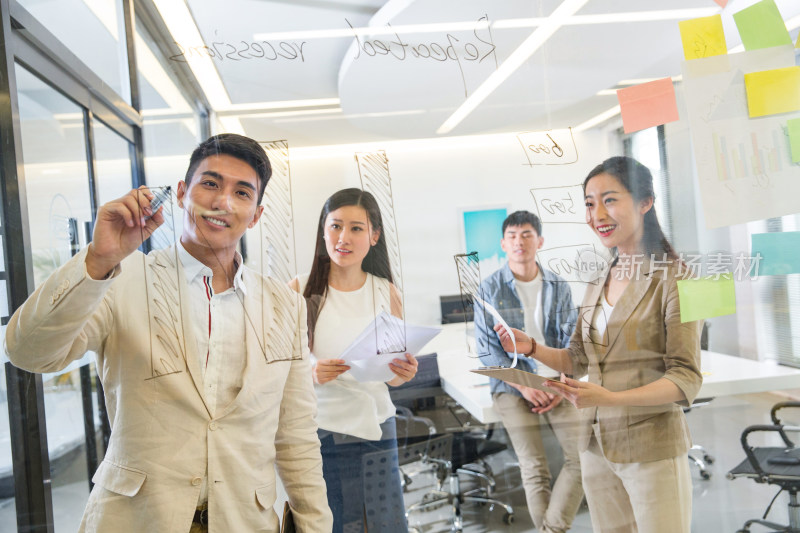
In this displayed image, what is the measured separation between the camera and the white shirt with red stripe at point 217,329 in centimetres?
106

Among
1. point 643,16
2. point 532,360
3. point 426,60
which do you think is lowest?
point 532,360

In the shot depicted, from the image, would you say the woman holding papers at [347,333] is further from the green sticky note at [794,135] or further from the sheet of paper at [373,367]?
the green sticky note at [794,135]

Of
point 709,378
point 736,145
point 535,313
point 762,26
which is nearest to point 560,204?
point 535,313

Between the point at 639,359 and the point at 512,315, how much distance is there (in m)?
0.34

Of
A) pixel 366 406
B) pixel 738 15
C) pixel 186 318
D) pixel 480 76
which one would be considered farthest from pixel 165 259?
pixel 738 15

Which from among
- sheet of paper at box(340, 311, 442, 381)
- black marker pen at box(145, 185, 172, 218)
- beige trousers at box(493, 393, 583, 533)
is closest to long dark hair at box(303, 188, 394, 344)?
sheet of paper at box(340, 311, 442, 381)

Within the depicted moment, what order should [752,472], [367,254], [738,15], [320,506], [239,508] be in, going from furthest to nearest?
[752,472] < [738,15] < [367,254] < [320,506] < [239,508]

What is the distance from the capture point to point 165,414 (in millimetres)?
1017

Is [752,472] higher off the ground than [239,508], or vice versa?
[239,508]

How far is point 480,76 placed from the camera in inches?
50.9

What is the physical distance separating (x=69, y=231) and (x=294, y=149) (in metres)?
0.55

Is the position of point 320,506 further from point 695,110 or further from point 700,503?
point 695,110

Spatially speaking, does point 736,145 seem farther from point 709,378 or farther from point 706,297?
point 709,378

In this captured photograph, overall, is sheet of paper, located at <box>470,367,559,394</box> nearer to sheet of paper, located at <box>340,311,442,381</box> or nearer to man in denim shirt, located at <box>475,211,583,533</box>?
man in denim shirt, located at <box>475,211,583,533</box>
